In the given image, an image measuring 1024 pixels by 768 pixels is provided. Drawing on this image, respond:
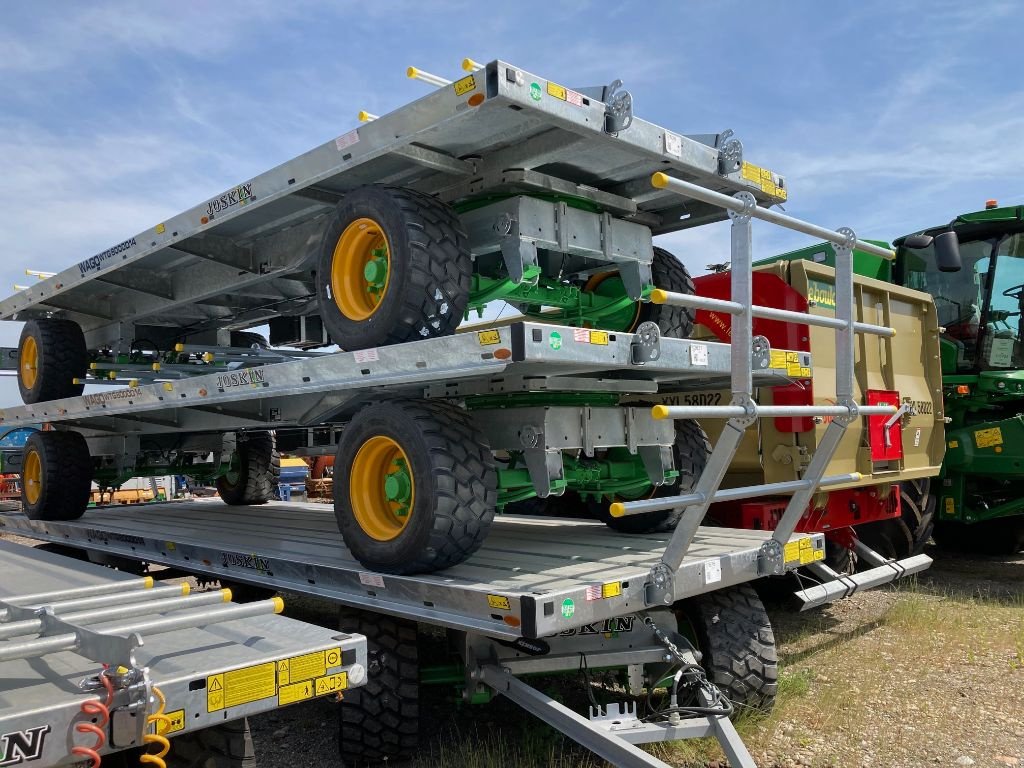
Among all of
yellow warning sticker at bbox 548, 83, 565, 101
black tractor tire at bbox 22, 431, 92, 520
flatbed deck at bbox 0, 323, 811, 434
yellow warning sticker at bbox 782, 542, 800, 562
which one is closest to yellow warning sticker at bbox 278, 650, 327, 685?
flatbed deck at bbox 0, 323, 811, 434

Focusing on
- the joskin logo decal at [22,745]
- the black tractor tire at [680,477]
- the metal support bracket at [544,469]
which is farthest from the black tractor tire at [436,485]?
the joskin logo decal at [22,745]

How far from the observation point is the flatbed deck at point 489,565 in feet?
10.4

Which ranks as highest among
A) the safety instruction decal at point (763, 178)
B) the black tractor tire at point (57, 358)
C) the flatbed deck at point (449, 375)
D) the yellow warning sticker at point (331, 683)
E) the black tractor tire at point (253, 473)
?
the safety instruction decal at point (763, 178)

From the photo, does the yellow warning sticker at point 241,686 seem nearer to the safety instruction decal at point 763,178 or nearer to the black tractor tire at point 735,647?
the black tractor tire at point 735,647

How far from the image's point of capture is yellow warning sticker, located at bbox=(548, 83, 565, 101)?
320 centimetres

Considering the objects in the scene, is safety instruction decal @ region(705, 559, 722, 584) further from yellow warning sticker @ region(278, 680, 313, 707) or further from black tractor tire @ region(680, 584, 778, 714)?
yellow warning sticker @ region(278, 680, 313, 707)

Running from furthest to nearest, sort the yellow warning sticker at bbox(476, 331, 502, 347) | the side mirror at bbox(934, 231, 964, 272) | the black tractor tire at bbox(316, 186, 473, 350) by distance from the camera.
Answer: the side mirror at bbox(934, 231, 964, 272)
the black tractor tire at bbox(316, 186, 473, 350)
the yellow warning sticker at bbox(476, 331, 502, 347)

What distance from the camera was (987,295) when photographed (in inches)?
329

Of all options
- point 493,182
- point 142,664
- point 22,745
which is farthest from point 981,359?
point 22,745

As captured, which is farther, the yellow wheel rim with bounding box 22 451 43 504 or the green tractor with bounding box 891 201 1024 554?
the green tractor with bounding box 891 201 1024 554

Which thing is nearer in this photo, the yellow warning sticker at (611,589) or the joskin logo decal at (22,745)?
the joskin logo decal at (22,745)

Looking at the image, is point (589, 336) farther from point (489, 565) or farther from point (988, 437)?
point (988, 437)

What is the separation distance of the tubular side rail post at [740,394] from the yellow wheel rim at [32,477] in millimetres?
5917

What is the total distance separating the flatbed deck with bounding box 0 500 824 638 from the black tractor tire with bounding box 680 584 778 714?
30cm
